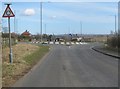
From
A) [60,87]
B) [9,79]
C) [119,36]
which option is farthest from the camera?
[119,36]

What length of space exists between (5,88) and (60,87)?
1938 mm

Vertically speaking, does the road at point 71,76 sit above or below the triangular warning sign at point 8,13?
below

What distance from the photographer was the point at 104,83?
562 inches

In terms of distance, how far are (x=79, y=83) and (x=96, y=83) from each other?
0.65 meters

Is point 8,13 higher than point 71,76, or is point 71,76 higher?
point 8,13

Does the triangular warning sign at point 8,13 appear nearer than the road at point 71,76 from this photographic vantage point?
No

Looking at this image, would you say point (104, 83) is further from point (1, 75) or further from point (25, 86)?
point (1, 75)

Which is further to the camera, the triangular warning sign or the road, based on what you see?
the triangular warning sign

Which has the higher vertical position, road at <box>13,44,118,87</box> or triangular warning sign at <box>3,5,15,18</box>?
triangular warning sign at <box>3,5,15,18</box>

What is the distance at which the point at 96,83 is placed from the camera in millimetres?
14203

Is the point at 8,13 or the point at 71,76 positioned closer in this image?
the point at 71,76

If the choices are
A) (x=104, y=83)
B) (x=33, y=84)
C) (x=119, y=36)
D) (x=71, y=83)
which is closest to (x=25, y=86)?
(x=33, y=84)

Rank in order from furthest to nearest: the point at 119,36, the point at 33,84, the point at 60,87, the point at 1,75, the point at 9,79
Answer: the point at 119,36, the point at 1,75, the point at 9,79, the point at 33,84, the point at 60,87

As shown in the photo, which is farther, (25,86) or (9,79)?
(9,79)
